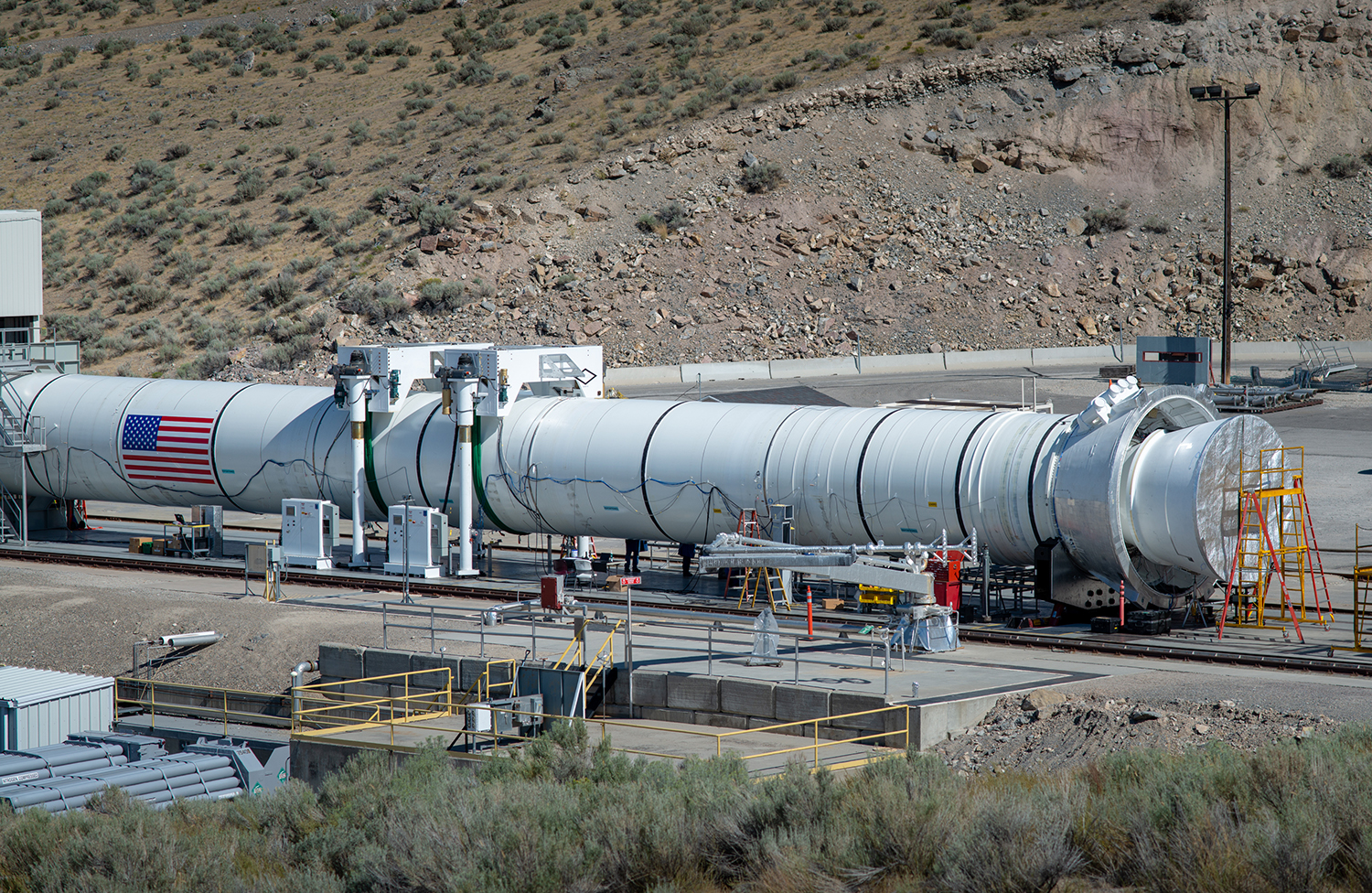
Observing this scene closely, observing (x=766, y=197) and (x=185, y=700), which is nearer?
(x=185, y=700)

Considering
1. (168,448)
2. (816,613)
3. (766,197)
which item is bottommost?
(816,613)

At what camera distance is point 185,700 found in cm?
2445

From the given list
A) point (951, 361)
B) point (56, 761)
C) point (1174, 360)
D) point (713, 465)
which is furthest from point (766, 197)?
point (56, 761)

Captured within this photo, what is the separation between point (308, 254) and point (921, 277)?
83.2 feet

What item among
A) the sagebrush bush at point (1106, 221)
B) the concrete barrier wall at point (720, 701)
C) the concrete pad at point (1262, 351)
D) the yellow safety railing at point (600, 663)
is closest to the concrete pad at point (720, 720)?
the concrete barrier wall at point (720, 701)

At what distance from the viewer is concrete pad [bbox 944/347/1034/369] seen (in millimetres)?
52969

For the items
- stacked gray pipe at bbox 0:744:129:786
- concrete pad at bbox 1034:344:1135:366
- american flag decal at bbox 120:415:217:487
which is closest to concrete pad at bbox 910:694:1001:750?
stacked gray pipe at bbox 0:744:129:786

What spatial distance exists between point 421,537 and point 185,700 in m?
5.51

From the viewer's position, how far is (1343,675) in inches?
789

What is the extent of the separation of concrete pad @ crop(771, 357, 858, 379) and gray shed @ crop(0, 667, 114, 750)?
105 ft

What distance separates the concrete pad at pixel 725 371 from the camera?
170 feet

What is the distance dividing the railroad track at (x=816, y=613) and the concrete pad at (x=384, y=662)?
1101 millimetres

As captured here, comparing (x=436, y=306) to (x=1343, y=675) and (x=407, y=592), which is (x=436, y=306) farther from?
(x=1343, y=675)

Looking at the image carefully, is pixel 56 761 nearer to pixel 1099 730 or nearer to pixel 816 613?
pixel 816 613
